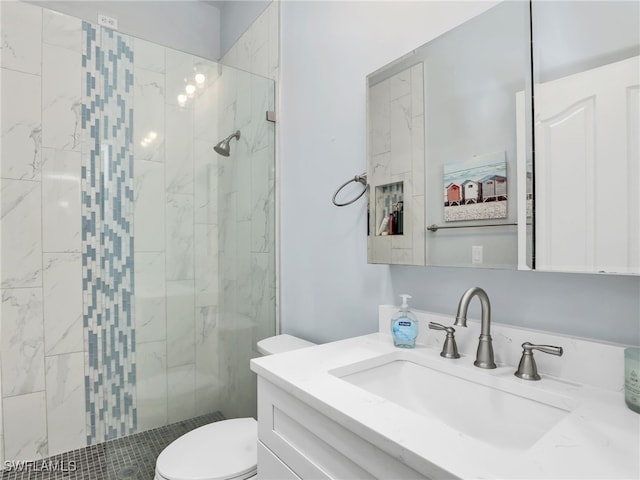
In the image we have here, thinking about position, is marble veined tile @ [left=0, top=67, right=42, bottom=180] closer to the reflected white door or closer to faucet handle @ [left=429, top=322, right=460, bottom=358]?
faucet handle @ [left=429, top=322, right=460, bottom=358]

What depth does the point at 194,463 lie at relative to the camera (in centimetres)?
112

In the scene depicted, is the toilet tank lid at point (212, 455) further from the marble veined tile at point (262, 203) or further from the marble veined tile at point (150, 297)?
the marble veined tile at point (262, 203)

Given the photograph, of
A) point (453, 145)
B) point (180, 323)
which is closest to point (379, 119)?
point (453, 145)

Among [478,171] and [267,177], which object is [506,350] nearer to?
[478,171]

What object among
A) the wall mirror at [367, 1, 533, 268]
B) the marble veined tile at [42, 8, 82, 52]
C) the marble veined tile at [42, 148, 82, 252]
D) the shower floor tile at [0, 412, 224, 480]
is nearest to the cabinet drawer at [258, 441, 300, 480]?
the wall mirror at [367, 1, 533, 268]

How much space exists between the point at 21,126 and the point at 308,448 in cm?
182

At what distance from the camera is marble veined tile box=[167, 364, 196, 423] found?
1.60m

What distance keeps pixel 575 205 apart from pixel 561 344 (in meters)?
0.30

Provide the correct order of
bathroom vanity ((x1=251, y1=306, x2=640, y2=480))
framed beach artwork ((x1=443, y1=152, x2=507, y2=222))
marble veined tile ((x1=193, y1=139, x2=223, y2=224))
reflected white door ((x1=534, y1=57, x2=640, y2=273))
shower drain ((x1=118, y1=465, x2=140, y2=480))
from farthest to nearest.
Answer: marble veined tile ((x1=193, y1=139, x2=223, y2=224)) → shower drain ((x1=118, y1=465, x2=140, y2=480)) → framed beach artwork ((x1=443, y1=152, x2=507, y2=222)) → reflected white door ((x1=534, y1=57, x2=640, y2=273)) → bathroom vanity ((x1=251, y1=306, x2=640, y2=480))

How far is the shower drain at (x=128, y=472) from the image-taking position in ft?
4.71

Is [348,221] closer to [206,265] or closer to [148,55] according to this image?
[206,265]

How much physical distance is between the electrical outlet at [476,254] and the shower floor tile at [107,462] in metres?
1.44

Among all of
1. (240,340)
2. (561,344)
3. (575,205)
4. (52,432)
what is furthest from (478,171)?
(52,432)

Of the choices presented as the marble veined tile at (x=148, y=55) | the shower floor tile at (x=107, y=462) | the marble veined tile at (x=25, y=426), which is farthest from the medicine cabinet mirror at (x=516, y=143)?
the marble veined tile at (x=25, y=426)
